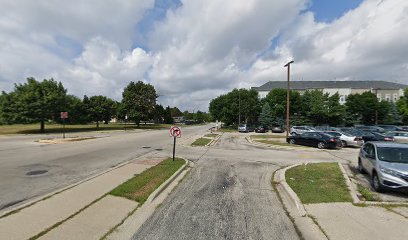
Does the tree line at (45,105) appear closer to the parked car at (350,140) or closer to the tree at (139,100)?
the tree at (139,100)

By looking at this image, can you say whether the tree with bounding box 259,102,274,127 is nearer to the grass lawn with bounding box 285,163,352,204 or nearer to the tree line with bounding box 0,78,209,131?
the tree line with bounding box 0,78,209,131

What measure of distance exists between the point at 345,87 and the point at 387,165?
10838 cm

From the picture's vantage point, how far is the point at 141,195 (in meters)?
7.47

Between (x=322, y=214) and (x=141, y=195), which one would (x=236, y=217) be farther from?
(x=141, y=195)

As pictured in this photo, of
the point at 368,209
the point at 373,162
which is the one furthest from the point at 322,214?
the point at 373,162

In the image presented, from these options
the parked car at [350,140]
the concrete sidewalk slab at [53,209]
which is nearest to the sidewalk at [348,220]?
the concrete sidewalk slab at [53,209]

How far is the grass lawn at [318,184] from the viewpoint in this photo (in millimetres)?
7699

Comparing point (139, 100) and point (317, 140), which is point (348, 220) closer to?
point (317, 140)

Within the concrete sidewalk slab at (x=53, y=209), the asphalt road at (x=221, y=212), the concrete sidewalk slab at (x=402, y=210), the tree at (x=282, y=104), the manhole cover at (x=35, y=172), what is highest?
the tree at (x=282, y=104)

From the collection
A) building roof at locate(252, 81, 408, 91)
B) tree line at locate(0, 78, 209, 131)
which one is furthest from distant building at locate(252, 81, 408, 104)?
tree line at locate(0, 78, 209, 131)

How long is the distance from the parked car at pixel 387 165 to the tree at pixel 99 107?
176 ft

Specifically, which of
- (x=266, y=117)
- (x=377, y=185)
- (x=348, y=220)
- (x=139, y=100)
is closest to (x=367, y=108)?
(x=266, y=117)

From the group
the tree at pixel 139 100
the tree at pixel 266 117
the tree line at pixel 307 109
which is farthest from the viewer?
the tree line at pixel 307 109

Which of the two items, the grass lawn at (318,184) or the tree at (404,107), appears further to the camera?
the tree at (404,107)
